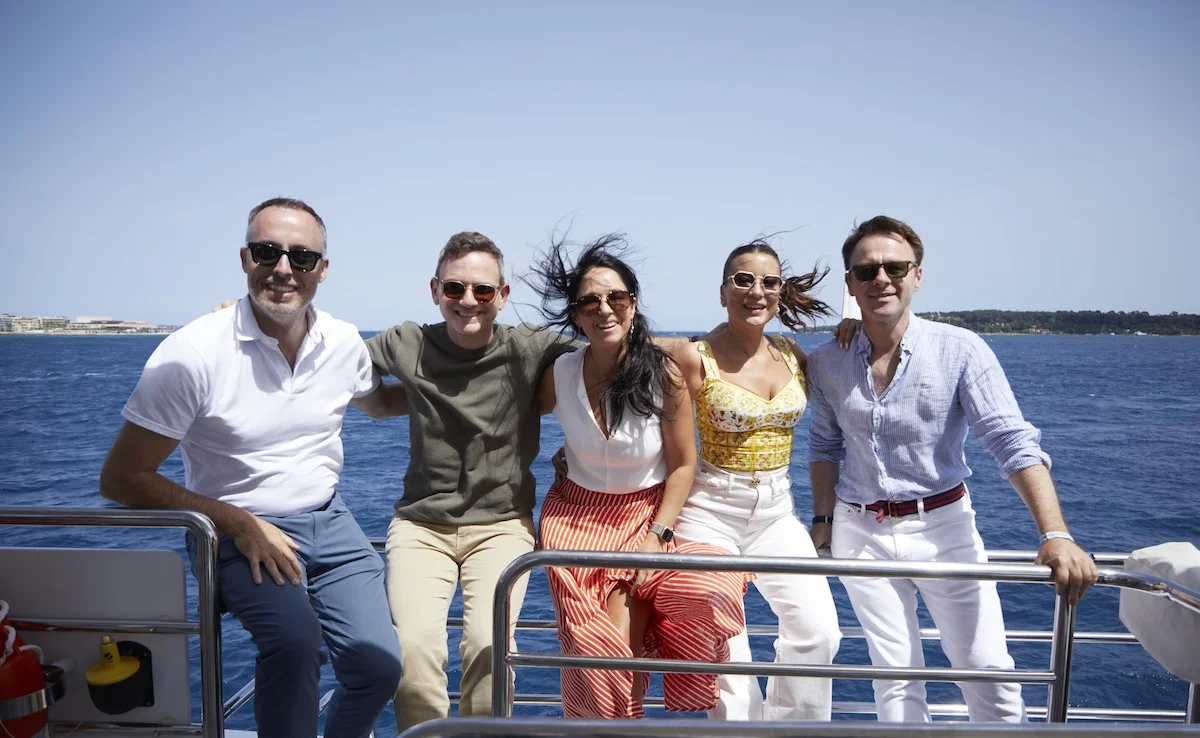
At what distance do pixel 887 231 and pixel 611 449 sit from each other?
5.49 ft

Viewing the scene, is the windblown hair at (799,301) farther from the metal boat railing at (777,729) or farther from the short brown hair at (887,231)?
the metal boat railing at (777,729)

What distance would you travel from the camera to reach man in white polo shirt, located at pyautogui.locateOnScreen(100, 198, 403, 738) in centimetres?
299

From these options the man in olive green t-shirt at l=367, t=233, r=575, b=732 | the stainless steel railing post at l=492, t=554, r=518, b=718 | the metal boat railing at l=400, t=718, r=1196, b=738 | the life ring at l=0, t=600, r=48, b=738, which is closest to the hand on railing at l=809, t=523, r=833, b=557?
the man in olive green t-shirt at l=367, t=233, r=575, b=732

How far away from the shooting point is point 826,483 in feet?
12.6

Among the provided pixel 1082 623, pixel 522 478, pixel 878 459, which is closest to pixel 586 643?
pixel 522 478

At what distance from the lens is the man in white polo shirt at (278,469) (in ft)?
9.80

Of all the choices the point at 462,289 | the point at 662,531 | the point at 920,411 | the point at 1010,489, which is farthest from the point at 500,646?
the point at 1010,489

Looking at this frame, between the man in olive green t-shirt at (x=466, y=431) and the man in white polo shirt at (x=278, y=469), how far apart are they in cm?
26

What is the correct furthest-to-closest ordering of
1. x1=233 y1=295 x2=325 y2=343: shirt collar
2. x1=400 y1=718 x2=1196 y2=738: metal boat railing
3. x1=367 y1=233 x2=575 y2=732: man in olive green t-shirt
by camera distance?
x1=367 y1=233 x2=575 y2=732: man in olive green t-shirt, x1=233 y1=295 x2=325 y2=343: shirt collar, x1=400 y1=718 x2=1196 y2=738: metal boat railing

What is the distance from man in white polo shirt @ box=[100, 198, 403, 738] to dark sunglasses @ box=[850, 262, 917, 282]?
2487 mm

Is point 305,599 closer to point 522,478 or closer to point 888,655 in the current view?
point 522,478

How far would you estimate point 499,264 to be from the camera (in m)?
3.76

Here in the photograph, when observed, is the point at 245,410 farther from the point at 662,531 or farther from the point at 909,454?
the point at 909,454

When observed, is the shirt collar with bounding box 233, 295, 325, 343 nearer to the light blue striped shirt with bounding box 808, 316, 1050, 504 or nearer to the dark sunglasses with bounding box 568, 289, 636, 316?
the dark sunglasses with bounding box 568, 289, 636, 316
